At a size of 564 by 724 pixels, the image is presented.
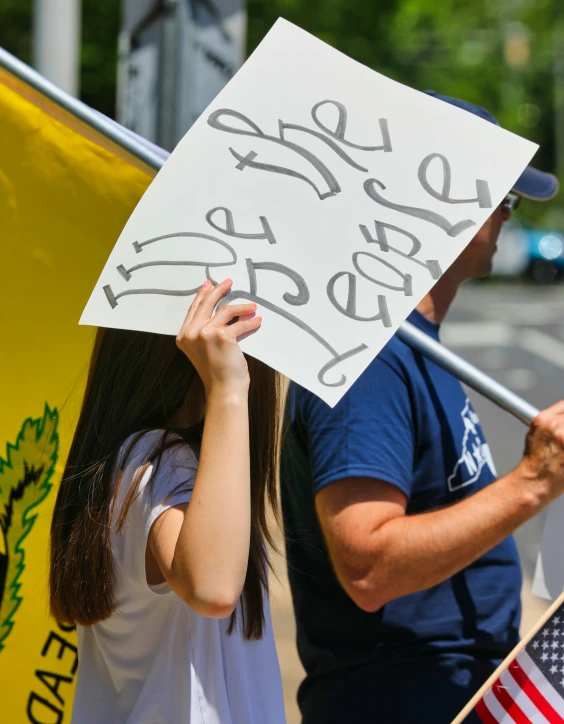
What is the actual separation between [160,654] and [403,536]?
1.48 feet

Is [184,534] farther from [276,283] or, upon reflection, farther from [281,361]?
[276,283]

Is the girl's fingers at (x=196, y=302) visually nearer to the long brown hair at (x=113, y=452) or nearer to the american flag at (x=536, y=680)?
the long brown hair at (x=113, y=452)

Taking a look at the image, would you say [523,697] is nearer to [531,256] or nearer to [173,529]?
[173,529]

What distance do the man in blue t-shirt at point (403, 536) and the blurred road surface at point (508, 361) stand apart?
17 cm

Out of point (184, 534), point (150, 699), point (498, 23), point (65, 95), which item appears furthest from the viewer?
point (498, 23)

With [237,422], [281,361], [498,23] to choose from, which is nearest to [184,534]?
[237,422]

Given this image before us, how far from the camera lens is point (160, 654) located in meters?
1.63

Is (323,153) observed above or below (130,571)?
above

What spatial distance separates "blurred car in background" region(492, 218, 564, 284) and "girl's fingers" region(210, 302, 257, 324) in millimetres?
23653

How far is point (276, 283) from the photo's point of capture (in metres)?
1.59

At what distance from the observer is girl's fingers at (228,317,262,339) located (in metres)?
1.54

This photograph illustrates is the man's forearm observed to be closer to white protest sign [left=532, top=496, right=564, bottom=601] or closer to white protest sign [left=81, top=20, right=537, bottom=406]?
white protest sign [left=532, top=496, right=564, bottom=601]

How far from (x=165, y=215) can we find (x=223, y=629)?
2.09 ft

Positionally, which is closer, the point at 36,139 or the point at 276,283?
the point at 276,283
